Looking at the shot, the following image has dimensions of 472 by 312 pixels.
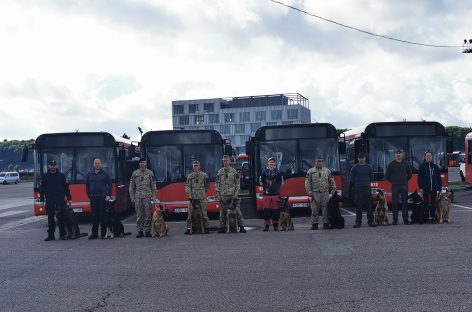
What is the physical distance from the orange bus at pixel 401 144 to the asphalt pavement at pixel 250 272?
4.76m

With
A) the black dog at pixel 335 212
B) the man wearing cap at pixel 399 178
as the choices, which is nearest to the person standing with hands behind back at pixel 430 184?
the man wearing cap at pixel 399 178

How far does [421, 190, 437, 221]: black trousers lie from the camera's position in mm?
15016

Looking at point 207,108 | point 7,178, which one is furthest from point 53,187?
point 207,108

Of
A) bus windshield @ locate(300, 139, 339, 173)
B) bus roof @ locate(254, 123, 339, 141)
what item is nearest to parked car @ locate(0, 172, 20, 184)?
bus roof @ locate(254, 123, 339, 141)

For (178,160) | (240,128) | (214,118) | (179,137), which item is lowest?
(178,160)

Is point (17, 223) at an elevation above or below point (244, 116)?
below

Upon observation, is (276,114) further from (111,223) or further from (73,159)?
(111,223)

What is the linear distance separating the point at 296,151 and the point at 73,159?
268 inches

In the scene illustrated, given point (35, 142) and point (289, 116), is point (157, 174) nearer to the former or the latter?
point (35, 142)

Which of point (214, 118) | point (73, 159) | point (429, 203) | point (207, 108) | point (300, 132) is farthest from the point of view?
point (207, 108)

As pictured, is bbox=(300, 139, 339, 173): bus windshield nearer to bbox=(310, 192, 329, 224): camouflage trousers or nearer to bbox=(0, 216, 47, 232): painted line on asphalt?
bbox=(310, 192, 329, 224): camouflage trousers

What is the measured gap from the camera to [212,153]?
18.1m

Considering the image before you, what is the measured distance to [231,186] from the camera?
14703mm

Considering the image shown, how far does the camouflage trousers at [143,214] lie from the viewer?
1460 centimetres
